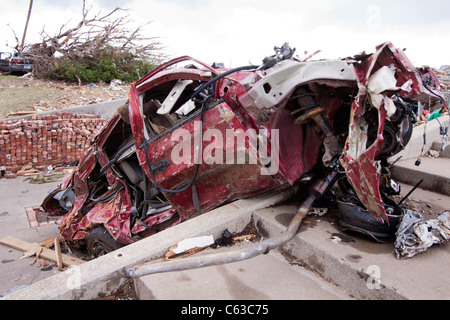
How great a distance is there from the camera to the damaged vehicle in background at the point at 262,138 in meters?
2.39

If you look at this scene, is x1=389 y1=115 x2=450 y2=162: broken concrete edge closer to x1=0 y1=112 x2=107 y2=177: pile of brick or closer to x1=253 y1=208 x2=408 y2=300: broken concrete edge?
x1=253 y1=208 x2=408 y2=300: broken concrete edge

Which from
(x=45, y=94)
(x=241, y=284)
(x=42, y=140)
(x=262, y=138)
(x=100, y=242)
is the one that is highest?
(x=45, y=94)

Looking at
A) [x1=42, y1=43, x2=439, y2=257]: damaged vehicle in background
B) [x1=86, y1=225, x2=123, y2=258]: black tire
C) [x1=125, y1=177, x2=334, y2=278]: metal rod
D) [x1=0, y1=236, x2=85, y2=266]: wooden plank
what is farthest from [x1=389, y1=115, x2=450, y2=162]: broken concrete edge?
[x1=0, y1=236, x2=85, y2=266]: wooden plank

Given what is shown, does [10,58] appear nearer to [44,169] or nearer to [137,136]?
[44,169]

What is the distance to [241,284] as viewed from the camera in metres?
2.21

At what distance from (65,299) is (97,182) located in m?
2.19

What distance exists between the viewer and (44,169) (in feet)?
29.0

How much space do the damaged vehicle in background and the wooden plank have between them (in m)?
0.45

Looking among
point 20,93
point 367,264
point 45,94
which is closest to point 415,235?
point 367,264

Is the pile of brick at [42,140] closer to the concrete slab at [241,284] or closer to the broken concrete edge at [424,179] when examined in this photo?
the concrete slab at [241,284]

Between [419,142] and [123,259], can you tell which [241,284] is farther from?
[419,142]

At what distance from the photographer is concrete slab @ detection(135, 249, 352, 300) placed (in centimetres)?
208

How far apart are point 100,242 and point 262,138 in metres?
2.34

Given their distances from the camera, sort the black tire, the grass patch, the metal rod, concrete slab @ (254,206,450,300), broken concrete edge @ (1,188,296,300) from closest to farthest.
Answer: concrete slab @ (254,206,450,300), broken concrete edge @ (1,188,296,300), the metal rod, the black tire, the grass patch
